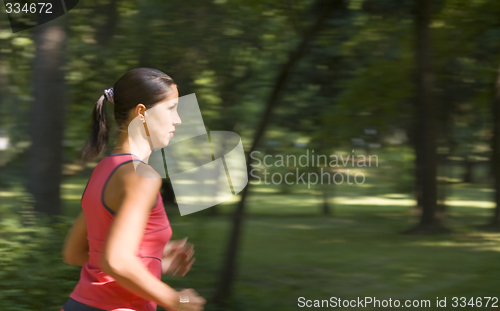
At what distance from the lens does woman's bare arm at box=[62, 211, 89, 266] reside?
191cm

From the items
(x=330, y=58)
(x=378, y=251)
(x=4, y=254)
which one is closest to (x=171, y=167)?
(x=4, y=254)

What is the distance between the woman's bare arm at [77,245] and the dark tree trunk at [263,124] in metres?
3.13

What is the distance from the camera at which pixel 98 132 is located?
1.90 meters

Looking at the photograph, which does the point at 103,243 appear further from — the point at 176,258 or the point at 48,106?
the point at 48,106

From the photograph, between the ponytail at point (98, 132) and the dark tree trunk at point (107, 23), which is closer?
the ponytail at point (98, 132)

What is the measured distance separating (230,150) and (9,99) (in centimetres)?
401

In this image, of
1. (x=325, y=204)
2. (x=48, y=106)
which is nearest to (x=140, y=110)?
(x=48, y=106)

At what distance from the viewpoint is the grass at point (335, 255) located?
18.6ft

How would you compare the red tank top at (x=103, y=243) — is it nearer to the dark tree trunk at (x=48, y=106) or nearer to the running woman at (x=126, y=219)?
the running woman at (x=126, y=219)

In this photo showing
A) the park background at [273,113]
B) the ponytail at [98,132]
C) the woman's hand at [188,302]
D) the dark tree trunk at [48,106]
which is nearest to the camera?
the woman's hand at [188,302]

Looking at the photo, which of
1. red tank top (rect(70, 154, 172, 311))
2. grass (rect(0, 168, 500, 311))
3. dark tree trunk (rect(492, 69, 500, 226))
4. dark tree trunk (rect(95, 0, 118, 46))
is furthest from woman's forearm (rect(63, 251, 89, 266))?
dark tree trunk (rect(492, 69, 500, 226))

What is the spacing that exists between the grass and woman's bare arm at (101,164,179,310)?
3.59 m

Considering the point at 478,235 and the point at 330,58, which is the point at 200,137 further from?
the point at 478,235

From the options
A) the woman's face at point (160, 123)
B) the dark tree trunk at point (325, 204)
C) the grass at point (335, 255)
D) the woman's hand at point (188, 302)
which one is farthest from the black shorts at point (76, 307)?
the dark tree trunk at point (325, 204)
